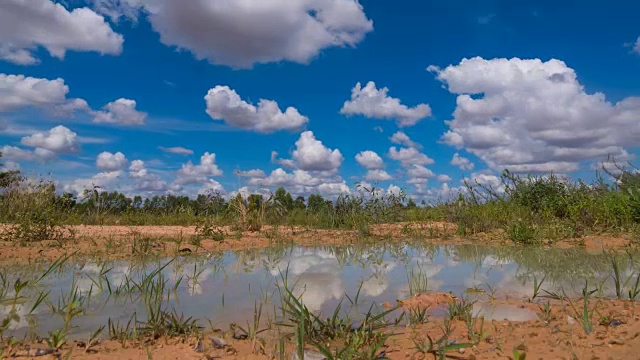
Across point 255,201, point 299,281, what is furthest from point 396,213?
point 299,281

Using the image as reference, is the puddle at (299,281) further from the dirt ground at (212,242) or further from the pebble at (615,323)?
the dirt ground at (212,242)

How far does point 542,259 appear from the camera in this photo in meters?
6.19

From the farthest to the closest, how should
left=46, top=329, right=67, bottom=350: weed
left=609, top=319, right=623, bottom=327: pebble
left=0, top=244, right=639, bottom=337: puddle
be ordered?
left=0, top=244, right=639, bottom=337: puddle
left=609, top=319, right=623, bottom=327: pebble
left=46, top=329, right=67, bottom=350: weed

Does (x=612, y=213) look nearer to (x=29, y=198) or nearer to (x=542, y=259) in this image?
(x=542, y=259)

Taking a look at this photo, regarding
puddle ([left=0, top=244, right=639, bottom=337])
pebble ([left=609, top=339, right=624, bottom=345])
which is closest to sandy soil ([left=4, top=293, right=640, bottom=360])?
pebble ([left=609, top=339, right=624, bottom=345])

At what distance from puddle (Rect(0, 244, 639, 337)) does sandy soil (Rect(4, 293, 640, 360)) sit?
38cm

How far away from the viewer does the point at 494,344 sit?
8.20ft

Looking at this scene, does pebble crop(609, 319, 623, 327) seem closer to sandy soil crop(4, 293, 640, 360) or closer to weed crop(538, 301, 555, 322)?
sandy soil crop(4, 293, 640, 360)

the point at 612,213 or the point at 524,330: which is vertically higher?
the point at 612,213

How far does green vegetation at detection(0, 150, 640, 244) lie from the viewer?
8.87 metres

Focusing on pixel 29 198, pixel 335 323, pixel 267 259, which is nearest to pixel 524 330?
pixel 335 323

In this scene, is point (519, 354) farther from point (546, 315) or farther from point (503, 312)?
point (503, 312)

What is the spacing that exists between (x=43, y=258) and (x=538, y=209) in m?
11.6

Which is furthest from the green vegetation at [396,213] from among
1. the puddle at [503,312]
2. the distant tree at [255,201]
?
the puddle at [503,312]
